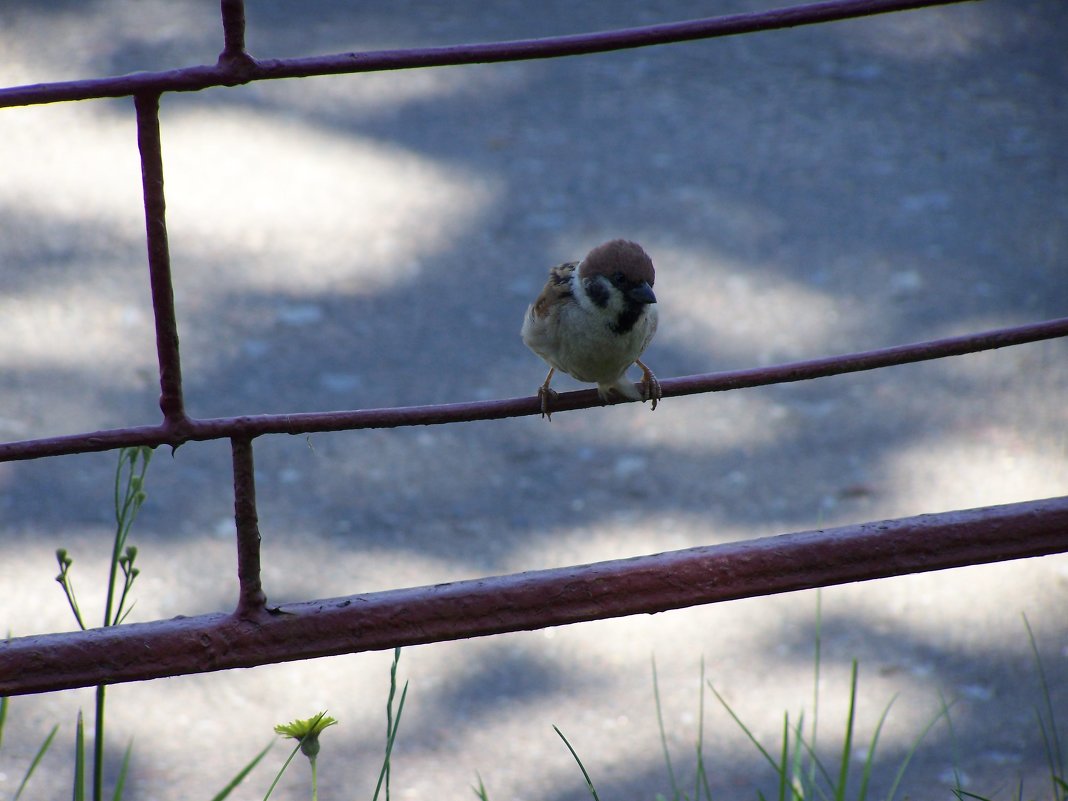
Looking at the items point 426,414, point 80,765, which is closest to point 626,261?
point 426,414

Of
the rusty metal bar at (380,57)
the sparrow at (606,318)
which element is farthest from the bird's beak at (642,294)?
the rusty metal bar at (380,57)

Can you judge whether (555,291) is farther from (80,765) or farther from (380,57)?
(80,765)

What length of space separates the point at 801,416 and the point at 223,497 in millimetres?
1859

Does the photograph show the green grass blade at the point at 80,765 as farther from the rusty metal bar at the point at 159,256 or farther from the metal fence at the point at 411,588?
the rusty metal bar at the point at 159,256

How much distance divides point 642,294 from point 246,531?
1.18m

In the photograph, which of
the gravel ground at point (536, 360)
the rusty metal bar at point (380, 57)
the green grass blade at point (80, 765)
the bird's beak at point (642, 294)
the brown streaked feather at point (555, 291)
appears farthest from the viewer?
the gravel ground at point (536, 360)

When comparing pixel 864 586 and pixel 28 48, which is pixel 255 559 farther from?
pixel 28 48

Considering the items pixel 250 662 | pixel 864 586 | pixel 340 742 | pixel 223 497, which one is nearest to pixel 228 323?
pixel 223 497

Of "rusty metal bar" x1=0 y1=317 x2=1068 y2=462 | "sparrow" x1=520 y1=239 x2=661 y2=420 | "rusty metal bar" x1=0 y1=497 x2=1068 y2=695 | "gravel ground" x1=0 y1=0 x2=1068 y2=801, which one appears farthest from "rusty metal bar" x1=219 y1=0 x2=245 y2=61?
"gravel ground" x1=0 y1=0 x2=1068 y2=801

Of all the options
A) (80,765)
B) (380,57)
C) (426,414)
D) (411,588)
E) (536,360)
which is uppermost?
(536,360)

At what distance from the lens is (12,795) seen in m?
2.64

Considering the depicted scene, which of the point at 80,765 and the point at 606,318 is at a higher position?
the point at 606,318

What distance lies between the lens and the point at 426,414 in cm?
143

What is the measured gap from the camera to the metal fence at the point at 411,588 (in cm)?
132
